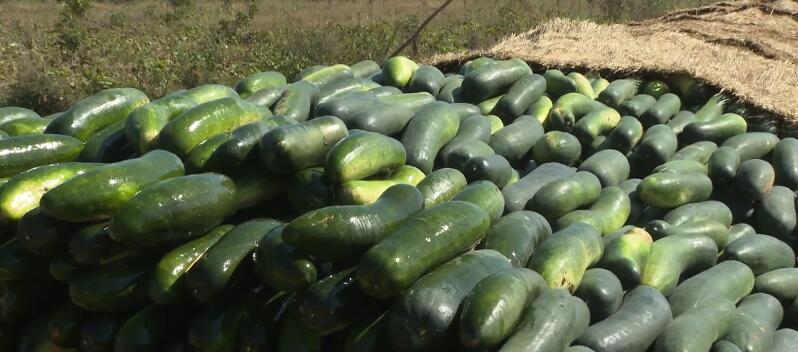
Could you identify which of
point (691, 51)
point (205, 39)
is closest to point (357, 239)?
point (691, 51)

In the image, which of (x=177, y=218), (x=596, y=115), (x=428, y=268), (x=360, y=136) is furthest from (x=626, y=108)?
(x=177, y=218)

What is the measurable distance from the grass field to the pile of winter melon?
9.26 meters

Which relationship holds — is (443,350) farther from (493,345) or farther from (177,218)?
(177,218)

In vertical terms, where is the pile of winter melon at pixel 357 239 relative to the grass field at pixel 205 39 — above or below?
above

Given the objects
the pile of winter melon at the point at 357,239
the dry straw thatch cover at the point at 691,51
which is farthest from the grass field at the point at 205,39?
the pile of winter melon at the point at 357,239

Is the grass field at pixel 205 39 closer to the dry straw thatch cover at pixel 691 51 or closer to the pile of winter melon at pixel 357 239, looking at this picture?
the dry straw thatch cover at pixel 691 51

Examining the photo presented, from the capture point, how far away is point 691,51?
7.34m

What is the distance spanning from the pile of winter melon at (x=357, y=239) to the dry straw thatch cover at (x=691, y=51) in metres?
1.51

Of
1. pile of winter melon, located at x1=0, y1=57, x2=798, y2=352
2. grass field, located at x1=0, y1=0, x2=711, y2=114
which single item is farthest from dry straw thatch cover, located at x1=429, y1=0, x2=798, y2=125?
grass field, located at x1=0, y1=0, x2=711, y2=114

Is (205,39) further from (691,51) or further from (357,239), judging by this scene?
(357,239)

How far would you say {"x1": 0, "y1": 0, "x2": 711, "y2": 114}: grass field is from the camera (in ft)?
43.6

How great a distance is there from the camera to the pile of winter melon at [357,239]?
107 inches

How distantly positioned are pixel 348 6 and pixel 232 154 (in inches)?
876

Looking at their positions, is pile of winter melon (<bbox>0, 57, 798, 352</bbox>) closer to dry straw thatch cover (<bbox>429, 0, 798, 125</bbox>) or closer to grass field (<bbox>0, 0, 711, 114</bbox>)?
dry straw thatch cover (<bbox>429, 0, 798, 125</bbox>)
